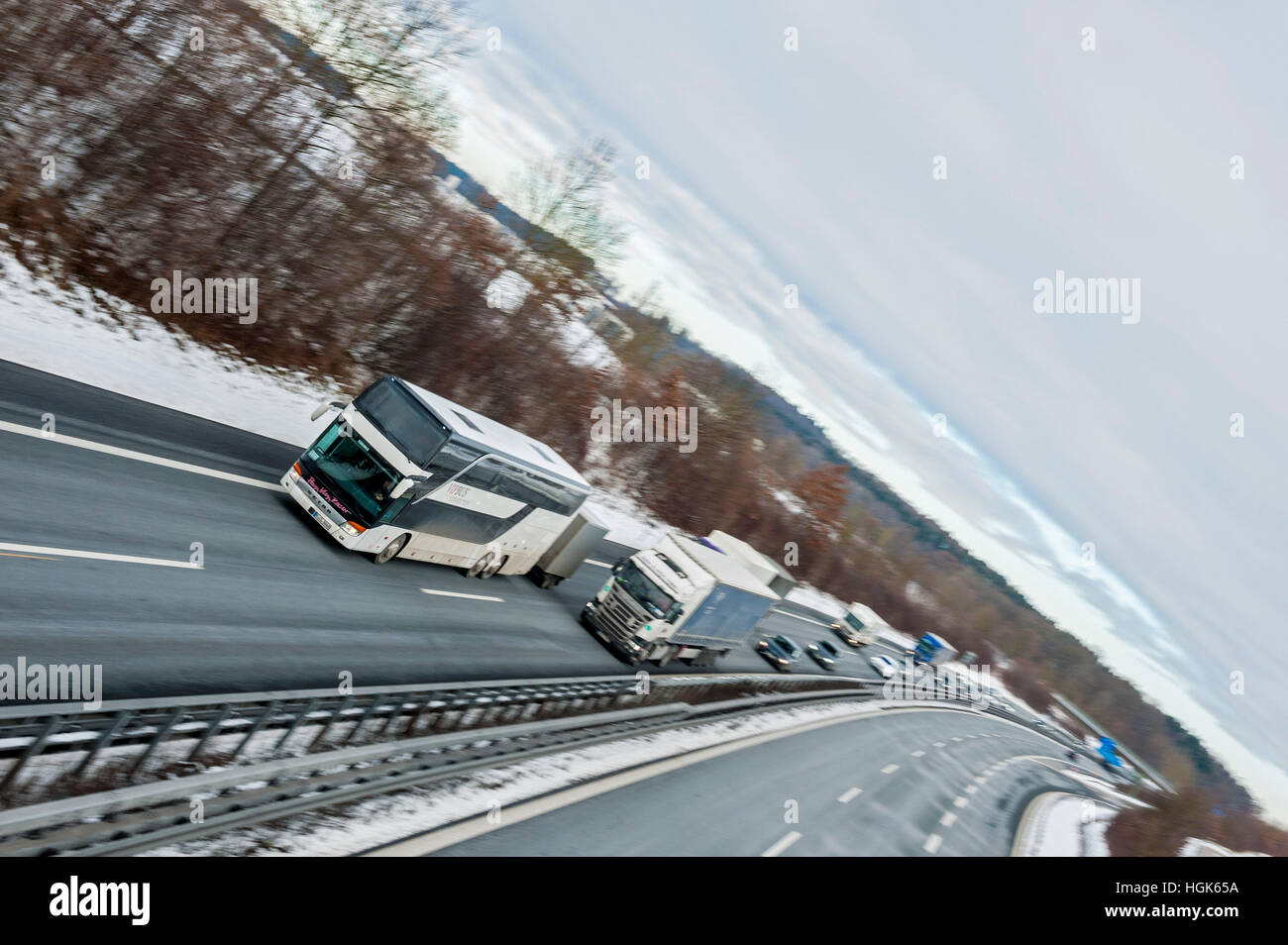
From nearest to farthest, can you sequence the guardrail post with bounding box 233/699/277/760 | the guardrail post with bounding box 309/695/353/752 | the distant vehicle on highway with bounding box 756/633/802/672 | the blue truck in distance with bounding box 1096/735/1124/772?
the guardrail post with bounding box 233/699/277/760 → the guardrail post with bounding box 309/695/353/752 → the distant vehicle on highway with bounding box 756/633/802/672 → the blue truck in distance with bounding box 1096/735/1124/772

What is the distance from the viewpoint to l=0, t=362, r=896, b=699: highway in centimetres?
966

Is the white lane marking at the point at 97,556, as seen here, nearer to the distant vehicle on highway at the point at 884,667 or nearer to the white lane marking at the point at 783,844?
the white lane marking at the point at 783,844

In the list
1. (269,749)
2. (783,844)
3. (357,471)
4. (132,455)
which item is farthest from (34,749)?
(783,844)

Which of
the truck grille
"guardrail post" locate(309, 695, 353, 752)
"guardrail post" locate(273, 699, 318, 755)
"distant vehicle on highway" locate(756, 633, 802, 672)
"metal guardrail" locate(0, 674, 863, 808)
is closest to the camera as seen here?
"metal guardrail" locate(0, 674, 863, 808)

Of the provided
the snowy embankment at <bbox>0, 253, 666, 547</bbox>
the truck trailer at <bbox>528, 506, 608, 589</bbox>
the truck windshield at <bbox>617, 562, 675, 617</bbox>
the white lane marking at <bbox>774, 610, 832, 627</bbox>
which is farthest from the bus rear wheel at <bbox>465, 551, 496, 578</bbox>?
the white lane marking at <bbox>774, 610, 832, 627</bbox>

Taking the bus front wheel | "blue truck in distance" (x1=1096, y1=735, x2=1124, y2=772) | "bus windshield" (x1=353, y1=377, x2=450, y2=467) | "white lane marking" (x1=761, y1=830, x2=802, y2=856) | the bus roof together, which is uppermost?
"blue truck in distance" (x1=1096, y1=735, x2=1124, y2=772)

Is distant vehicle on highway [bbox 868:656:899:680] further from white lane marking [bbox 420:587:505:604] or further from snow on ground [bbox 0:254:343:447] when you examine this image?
snow on ground [bbox 0:254:343:447]

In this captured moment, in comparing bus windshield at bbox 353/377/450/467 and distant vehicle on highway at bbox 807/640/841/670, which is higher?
bus windshield at bbox 353/377/450/467

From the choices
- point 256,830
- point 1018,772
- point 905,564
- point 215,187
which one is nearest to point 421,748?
point 256,830

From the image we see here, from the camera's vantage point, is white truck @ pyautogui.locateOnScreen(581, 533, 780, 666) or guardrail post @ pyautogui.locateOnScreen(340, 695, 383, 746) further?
white truck @ pyautogui.locateOnScreen(581, 533, 780, 666)

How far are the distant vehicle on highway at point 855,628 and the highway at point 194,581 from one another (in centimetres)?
4165

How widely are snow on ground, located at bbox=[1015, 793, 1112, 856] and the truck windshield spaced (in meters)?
13.9
